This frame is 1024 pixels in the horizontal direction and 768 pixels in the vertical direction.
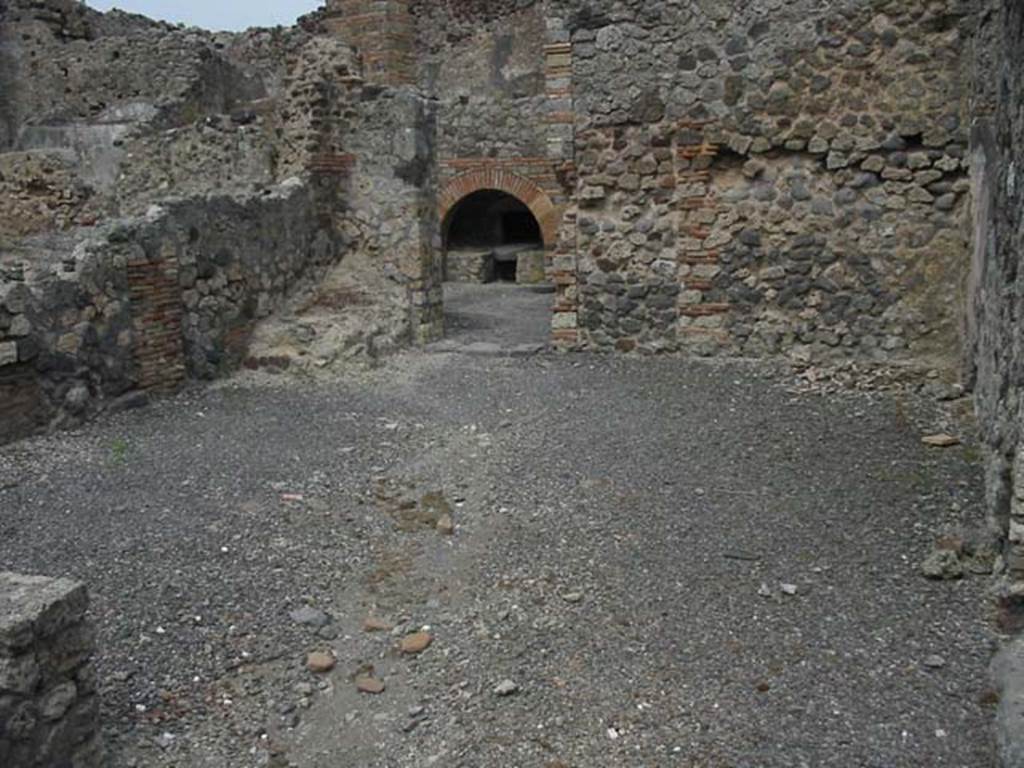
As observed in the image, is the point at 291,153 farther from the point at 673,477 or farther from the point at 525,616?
the point at 525,616

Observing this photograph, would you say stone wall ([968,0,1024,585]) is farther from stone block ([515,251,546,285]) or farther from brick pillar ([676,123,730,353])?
stone block ([515,251,546,285])

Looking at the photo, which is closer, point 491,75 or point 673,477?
point 673,477

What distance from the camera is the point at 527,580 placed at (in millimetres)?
3977

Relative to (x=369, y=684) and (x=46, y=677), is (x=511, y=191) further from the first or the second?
(x=46, y=677)

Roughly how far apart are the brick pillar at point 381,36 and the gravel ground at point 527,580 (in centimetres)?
828

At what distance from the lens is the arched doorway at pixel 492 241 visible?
14.9 m

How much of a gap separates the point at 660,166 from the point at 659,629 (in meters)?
5.22

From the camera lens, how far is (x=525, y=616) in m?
3.68

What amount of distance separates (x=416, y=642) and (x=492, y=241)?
45.7ft

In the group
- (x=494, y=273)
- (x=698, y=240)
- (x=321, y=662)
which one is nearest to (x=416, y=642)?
(x=321, y=662)

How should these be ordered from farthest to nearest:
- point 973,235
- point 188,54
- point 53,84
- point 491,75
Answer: point 491,75
point 53,84
point 188,54
point 973,235

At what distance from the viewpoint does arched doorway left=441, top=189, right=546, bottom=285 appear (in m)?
14.9

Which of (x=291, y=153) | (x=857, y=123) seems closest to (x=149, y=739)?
(x=857, y=123)

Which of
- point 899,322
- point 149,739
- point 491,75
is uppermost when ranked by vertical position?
point 491,75
